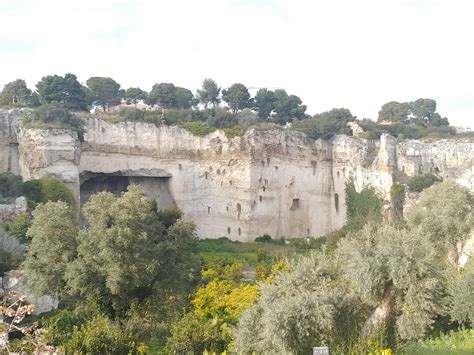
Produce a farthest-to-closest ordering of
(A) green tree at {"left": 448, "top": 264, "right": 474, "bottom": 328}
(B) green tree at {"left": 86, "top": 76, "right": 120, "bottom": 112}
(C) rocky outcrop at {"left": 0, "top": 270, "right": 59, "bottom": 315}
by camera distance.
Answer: (B) green tree at {"left": 86, "top": 76, "right": 120, "bottom": 112} → (C) rocky outcrop at {"left": 0, "top": 270, "right": 59, "bottom": 315} → (A) green tree at {"left": 448, "top": 264, "right": 474, "bottom": 328}

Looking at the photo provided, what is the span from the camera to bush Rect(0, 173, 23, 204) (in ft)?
129

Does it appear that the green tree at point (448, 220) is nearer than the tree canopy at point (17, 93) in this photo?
Yes

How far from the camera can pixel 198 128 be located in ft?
167

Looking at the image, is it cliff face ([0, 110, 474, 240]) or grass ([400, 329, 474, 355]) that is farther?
cliff face ([0, 110, 474, 240])

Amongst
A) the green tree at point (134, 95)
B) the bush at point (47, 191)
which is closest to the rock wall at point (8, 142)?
the bush at point (47, 191)

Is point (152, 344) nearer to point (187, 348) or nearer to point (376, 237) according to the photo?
point (187, 348)

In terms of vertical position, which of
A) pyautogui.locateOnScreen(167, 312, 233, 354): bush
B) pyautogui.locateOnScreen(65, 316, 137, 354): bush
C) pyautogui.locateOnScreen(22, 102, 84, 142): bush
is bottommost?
pyautogui.locateOnScreen(167, 312, 233, 354): bush

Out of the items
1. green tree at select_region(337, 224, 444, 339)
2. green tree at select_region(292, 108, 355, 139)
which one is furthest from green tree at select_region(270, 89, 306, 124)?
green tree at select_region(337, 224, 444, 339)

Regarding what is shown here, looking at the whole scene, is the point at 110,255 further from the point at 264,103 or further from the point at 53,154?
the point at 264,103

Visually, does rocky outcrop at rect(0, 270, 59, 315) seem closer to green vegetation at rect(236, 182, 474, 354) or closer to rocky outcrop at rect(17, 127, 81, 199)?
green vegetation at rect(236, 182, 474, 354)

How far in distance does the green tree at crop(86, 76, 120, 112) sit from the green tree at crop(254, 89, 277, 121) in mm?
12986

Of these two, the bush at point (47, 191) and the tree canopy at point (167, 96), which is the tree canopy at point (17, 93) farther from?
the bush at point (47, 191)

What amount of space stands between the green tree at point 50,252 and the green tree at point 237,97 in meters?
40.4

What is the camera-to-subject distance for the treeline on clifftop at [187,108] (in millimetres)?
50625
